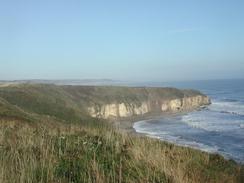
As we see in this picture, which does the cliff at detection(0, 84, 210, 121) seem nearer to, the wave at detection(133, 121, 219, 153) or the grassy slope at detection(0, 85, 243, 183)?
the wave at detection(133, 121, 219, 153)

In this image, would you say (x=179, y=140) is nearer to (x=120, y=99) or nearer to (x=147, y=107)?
(x=120, y=99)

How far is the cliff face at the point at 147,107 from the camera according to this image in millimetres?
95519

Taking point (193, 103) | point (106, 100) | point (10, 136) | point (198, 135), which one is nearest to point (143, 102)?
point (106, 100)

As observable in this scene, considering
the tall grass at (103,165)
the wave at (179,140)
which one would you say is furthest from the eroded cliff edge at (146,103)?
the tall grass at (103,165)

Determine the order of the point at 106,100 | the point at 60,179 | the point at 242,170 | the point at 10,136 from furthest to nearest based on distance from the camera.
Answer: the point at 106,100, the point at 10,136, the point at 242,170, the point at 60,179

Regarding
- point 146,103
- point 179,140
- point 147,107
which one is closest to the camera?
point 179,140

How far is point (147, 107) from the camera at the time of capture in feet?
360

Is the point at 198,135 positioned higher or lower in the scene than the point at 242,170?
lower

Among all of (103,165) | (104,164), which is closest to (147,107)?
(104,164)

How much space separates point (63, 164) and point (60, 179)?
3.51 ft

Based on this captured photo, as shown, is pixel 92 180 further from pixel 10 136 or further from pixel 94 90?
pixel 94 90

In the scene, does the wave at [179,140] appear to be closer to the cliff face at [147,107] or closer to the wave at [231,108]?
the wave at [231,108]

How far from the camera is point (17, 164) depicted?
7699 mm

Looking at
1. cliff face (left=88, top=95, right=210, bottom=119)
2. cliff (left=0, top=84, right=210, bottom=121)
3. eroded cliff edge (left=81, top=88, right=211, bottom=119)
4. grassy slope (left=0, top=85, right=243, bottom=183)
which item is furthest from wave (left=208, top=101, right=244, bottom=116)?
grassy slope (left=0, top=85, right=243, bottom=183)
